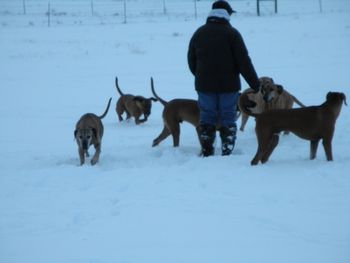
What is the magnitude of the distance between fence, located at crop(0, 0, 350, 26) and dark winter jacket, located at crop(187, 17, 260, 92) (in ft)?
87.7

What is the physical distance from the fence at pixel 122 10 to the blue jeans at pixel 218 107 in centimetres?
2669

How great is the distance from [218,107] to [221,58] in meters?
0.75

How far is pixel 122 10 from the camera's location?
133ft

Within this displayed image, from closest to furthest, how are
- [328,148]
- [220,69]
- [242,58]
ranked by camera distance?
[328,148], [242,58], [220,69]

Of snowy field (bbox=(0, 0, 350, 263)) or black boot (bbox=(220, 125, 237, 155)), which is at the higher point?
black boot (bbox=(220, 125, 237, 155))

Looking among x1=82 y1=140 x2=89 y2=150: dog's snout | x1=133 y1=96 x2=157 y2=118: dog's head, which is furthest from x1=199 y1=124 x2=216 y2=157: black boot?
x1=133 y1=96 x2=157 y2=118: dog's head

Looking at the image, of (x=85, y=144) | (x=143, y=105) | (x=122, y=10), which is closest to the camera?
(x=85, y=144)

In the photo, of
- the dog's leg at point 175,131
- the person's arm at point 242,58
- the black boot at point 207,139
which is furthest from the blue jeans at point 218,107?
the dog's leg at point 175,131

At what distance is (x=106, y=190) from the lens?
6.07 meters

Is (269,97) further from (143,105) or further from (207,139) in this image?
(143,105)

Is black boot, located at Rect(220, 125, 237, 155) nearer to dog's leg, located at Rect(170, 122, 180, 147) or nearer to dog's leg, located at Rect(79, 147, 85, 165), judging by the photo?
dog's leg, located at Rect(170, 122, 180, 147)

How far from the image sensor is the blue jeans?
25.3 ft

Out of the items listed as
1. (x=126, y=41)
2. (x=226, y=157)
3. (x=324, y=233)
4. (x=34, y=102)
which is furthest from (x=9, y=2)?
(x=324, y=233)

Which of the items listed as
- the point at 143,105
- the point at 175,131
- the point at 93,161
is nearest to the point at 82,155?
the point at 93,161
